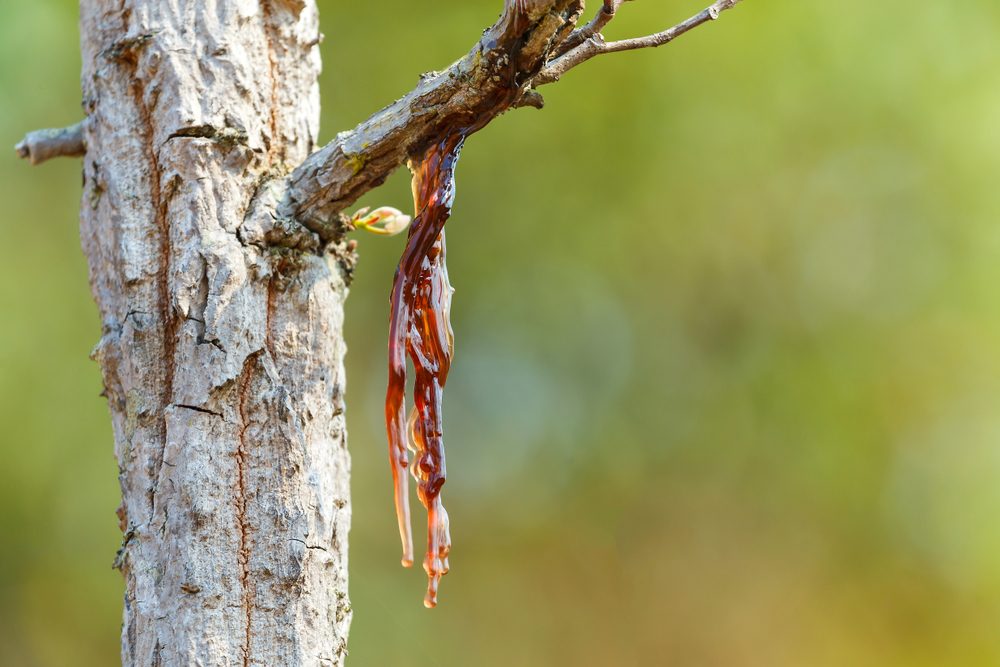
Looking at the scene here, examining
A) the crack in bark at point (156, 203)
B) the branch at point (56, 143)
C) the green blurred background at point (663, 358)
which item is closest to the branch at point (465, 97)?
the crack in bark at point (156, 203)

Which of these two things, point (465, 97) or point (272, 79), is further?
point (272, 79)

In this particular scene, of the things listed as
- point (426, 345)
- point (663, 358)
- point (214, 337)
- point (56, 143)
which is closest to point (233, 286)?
point (214, 337)

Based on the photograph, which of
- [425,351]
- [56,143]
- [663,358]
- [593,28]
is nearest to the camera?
[593,28]

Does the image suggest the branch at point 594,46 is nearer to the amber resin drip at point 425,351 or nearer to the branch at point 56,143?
the amber resin drip at point 425,351

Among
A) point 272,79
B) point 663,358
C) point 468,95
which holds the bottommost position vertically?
point 468,95

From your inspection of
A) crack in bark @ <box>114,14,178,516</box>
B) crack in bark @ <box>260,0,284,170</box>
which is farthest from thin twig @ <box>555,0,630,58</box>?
crack in bark @ <box>114,14,178,516</box>

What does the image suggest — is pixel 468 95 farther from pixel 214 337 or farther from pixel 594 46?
pixel 214 337

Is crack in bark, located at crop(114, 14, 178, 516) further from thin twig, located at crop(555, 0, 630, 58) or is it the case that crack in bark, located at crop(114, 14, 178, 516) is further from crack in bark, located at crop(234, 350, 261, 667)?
thin twig, located at crop(555, 0, 630, 58)
